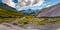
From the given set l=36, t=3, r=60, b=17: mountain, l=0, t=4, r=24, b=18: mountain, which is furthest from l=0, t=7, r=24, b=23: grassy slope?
l=36, t=3, r=60, b=17: mountain

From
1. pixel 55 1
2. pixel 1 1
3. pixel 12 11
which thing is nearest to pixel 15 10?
pixel 12 11

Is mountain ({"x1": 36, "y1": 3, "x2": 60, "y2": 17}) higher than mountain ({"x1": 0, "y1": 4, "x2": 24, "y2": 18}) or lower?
lower

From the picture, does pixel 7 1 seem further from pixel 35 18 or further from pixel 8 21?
pixel 35 18

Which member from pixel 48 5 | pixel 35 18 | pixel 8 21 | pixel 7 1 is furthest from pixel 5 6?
pixel 48 5

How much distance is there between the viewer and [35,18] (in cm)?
125

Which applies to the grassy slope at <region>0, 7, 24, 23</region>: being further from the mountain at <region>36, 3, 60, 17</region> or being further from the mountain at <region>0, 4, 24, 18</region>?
the mountain at <region>36, 3, 60, 17</region>

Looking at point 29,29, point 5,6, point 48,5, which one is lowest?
point 29,29

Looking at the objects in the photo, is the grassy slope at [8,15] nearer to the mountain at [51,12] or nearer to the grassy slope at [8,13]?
the grassy slope at [8,13]

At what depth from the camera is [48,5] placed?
1258mm

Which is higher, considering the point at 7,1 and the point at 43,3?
the point at 7,1

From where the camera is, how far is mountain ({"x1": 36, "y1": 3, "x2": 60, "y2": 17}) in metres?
1.25

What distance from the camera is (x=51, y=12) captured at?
1.25 metres

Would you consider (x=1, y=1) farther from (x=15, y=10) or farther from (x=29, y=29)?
(x=29, y=29)

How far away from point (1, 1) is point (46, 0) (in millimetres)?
450
